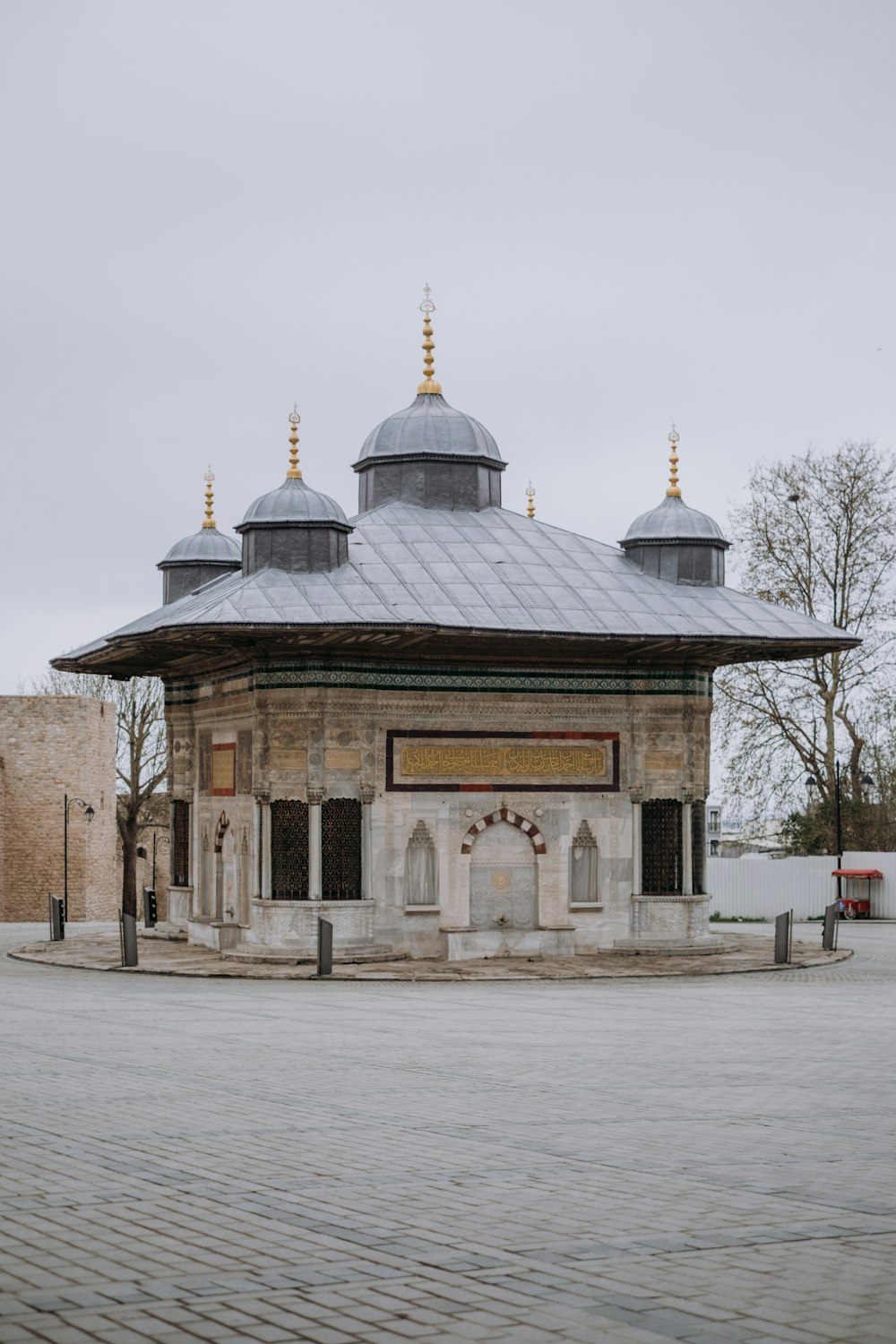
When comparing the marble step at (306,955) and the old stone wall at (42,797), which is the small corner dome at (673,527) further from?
the old stone wall at (42,797)

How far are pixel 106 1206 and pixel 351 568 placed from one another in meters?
17.0

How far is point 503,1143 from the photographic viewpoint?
28.8ft

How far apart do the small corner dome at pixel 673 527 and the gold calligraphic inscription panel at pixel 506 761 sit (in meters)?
3.85

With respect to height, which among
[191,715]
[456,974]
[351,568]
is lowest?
[456,974]

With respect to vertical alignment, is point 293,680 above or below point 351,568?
below

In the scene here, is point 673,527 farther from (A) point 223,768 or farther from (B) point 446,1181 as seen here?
(B) point 446,1181

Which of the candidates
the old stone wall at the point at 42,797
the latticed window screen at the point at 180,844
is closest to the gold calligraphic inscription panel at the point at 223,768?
the latticed window screen at the point at 180,844

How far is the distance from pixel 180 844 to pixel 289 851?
5.95 meters

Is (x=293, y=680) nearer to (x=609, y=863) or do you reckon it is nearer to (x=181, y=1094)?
(x=609, y=863)

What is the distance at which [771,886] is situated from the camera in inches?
1426

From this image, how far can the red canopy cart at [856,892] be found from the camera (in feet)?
114

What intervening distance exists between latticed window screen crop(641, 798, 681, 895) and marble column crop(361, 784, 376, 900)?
3.96 m

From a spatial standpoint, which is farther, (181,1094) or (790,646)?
(790,646)

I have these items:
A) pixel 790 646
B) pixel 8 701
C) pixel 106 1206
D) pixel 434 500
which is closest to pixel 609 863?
pixel 790 646
